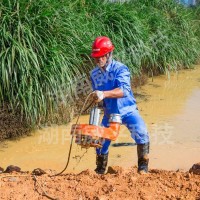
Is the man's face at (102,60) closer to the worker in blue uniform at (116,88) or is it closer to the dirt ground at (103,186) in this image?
the worker in blue uniform at (116,88)

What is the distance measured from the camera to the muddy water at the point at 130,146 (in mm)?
5480

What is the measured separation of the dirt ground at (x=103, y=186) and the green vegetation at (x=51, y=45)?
7.55 ft

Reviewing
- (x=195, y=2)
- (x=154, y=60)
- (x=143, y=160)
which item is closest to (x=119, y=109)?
(x=143, y=160)

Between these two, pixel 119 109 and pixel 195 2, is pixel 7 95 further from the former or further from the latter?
pixel 195 2

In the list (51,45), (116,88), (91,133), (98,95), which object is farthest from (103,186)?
(51,45)

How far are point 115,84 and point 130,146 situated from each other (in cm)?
219

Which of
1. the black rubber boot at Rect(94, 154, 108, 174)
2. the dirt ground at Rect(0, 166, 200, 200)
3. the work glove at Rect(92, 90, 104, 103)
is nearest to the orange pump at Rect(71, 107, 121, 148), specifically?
the work glove at Rect(92, 90, 104, 103)

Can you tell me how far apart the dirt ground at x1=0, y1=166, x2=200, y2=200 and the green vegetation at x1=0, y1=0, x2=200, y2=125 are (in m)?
2.30

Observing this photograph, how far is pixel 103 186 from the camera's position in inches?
134

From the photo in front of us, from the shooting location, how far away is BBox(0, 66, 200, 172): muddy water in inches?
216

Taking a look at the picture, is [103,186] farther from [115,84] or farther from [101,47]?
[101,47]

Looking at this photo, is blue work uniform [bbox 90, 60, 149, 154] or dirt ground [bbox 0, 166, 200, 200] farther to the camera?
blue work uniform [bbox 90, 60, 149, 154]

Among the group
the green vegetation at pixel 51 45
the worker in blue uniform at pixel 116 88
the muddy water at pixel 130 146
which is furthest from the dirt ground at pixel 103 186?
the green vegetation at pixel 51 45

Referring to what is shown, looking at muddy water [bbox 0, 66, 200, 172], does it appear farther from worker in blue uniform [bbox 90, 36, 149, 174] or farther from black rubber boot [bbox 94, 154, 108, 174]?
worker in blue uniform [bbox 90, 36, 149, 174]
